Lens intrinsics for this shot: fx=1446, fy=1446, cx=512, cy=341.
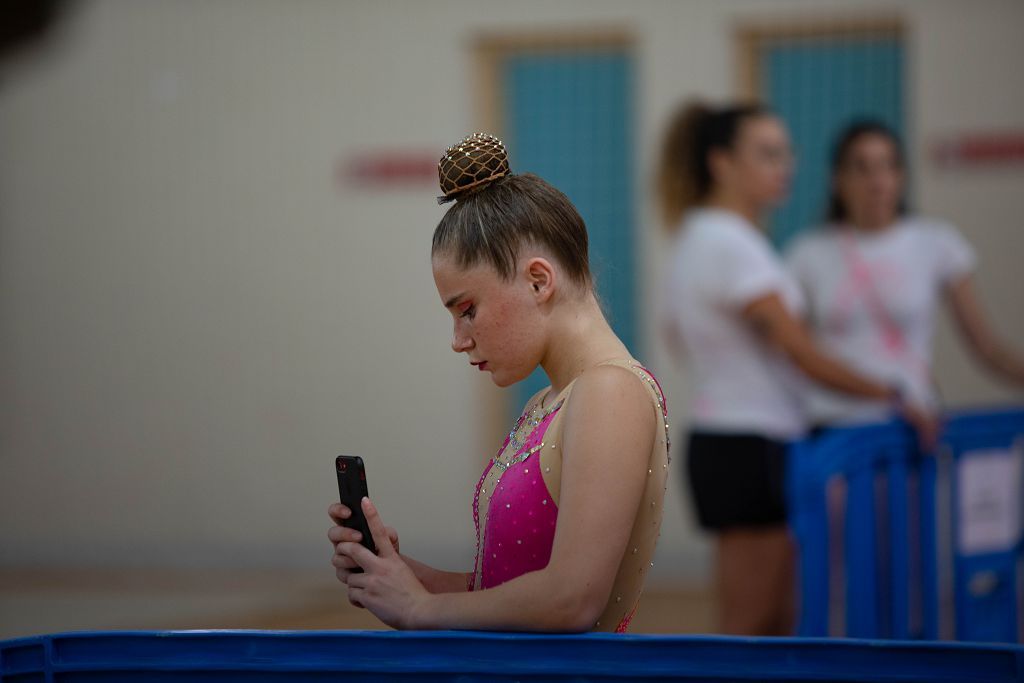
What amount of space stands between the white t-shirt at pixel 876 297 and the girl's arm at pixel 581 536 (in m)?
2.82

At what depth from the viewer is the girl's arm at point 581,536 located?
1.77 m

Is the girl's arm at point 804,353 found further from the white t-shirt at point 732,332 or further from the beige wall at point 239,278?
the beige wall at point 239,278

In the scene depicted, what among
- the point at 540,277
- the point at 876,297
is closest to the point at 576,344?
the point at 540,277

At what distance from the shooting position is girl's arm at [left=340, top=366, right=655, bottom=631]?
177 cm

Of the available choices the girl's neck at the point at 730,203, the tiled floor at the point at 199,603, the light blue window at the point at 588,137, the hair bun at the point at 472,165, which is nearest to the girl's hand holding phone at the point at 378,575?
the hair bun at the point at 472,165

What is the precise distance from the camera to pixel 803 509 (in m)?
3.64

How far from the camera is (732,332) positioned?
170 inches

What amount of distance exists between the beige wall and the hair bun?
580 centimetres

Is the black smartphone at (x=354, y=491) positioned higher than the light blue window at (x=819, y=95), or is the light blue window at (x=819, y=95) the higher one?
the light blue window at (x=819, y=95)

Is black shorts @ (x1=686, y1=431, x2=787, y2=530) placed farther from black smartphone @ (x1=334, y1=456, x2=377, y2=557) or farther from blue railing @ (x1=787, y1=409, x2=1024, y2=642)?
black smartphone @ (x1=334, y1=456, x2=377, y2=557)

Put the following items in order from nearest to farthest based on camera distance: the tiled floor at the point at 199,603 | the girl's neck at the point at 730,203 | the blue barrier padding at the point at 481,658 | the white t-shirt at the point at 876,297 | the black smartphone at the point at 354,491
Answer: the blue barrier padding at the point at 481,658 < the black smartphone at the point at 354,491 < the girl's neck at the point at 730,203 < the white t-shirt at the point at 876,297 < the tiled floor at the point at 199,603

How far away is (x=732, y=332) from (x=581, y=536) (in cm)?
261

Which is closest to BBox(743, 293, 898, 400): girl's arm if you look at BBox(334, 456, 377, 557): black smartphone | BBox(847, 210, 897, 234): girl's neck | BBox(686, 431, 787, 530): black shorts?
BBox(686, 431, 787, 530): black shorts

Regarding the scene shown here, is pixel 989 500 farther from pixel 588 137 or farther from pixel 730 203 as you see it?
pixel 588 137
